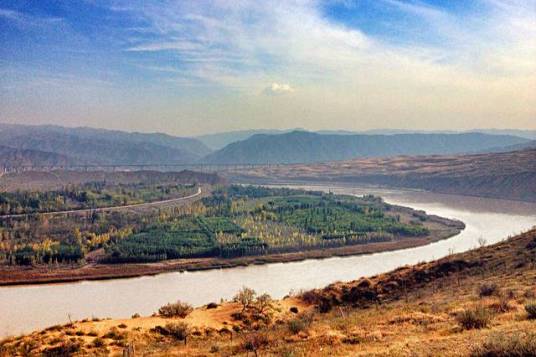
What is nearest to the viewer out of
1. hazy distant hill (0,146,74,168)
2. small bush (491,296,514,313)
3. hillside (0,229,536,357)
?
hillside (0,229,536,357)

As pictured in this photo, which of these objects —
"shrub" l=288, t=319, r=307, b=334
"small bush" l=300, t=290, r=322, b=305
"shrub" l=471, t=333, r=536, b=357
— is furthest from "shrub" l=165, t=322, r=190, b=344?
"shrub" l=471, t=333, r=536, b=357

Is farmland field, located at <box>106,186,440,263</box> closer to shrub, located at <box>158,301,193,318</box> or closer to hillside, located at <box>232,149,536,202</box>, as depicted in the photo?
shrub, located at <box>158,301,193,318</box>

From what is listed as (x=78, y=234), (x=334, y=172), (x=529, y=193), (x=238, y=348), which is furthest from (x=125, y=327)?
(x=334, y=172)

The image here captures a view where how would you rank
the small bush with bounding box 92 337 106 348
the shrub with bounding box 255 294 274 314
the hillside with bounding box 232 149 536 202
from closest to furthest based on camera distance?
the small bush with bounding box 92 337 106 348 → the shrub with bounding box 255 294 274 314 → the hillside with bounding box 232 149 536 202

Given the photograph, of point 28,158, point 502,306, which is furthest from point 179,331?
point 28,158

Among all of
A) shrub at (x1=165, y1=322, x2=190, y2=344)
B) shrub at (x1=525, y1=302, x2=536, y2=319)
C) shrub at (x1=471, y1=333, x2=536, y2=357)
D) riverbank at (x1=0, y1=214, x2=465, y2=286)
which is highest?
shrub at (x1=471, y1=333, x2=536, y2=357)

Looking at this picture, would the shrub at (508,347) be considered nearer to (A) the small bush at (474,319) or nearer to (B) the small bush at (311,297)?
(A) the small bush at (474,319)
